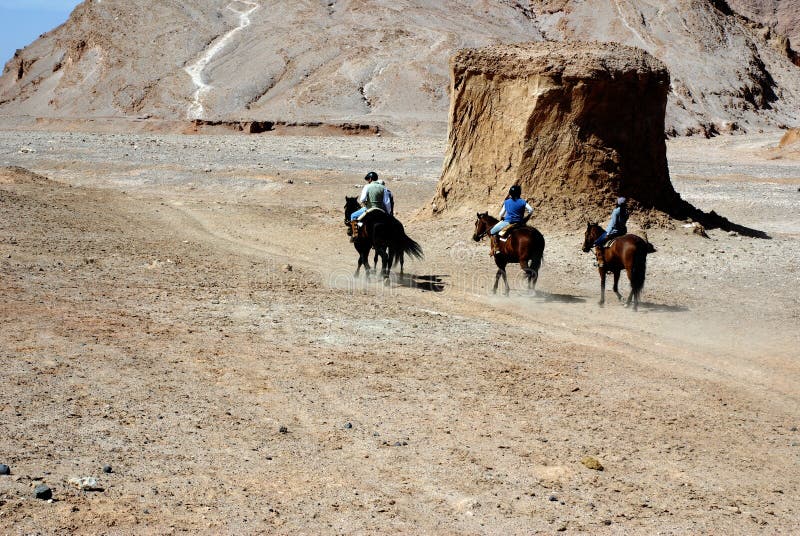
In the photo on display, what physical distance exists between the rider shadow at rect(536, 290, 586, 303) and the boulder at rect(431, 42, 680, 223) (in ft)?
15.7

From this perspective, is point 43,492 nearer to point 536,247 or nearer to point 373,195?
point 536,247

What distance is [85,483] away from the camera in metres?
6.16

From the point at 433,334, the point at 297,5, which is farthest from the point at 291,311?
the point at 297,5

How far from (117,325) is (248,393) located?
2903mm

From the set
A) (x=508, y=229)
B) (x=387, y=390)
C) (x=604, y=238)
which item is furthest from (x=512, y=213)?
(x=387, y=390)

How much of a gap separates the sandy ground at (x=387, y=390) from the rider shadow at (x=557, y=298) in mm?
116

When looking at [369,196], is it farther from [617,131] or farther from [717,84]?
[717,84]

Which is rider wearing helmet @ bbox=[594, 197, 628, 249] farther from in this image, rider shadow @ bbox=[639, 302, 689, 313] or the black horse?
the black horse

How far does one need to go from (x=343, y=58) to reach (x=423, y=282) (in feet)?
230

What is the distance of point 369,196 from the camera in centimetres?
1498

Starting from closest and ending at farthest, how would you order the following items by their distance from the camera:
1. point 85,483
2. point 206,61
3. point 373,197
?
point 85,483
point 373,197
point 206,61

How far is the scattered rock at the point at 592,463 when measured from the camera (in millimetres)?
7276

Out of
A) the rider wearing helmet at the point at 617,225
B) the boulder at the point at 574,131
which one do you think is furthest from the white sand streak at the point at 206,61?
the rider wearing helmet at the point at 617,225

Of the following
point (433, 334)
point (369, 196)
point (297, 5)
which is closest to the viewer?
point (433, 334)
